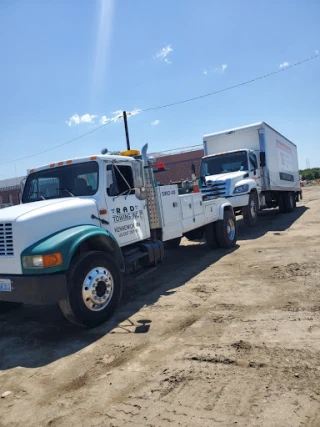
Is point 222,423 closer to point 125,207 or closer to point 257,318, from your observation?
point 257,318

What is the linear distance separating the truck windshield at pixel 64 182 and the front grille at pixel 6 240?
50.1 inches

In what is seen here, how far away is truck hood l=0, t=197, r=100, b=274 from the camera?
4078mm

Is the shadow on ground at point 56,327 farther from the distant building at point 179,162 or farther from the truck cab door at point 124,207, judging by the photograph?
the distant building at point 179,162

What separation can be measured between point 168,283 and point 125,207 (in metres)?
1.67

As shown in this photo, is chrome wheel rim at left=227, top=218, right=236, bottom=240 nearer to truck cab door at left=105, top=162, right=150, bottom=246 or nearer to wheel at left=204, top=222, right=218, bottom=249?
wheel at left=204, top=222, right=218, bottom=249

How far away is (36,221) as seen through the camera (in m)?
4.18

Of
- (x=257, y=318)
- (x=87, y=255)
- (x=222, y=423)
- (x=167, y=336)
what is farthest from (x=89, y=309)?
(x=222, y=423)

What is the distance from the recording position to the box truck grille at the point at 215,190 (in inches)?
434

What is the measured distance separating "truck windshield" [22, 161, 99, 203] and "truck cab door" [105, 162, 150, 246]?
0.25 metres

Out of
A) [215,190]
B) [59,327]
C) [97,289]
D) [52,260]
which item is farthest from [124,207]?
[215,190]

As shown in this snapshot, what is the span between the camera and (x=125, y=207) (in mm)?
5547

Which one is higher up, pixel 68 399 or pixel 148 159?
pixel 148 159

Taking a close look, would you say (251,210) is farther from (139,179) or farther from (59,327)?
(59,327)

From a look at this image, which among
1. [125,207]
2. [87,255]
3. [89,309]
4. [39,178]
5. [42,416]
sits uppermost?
[39,178]
